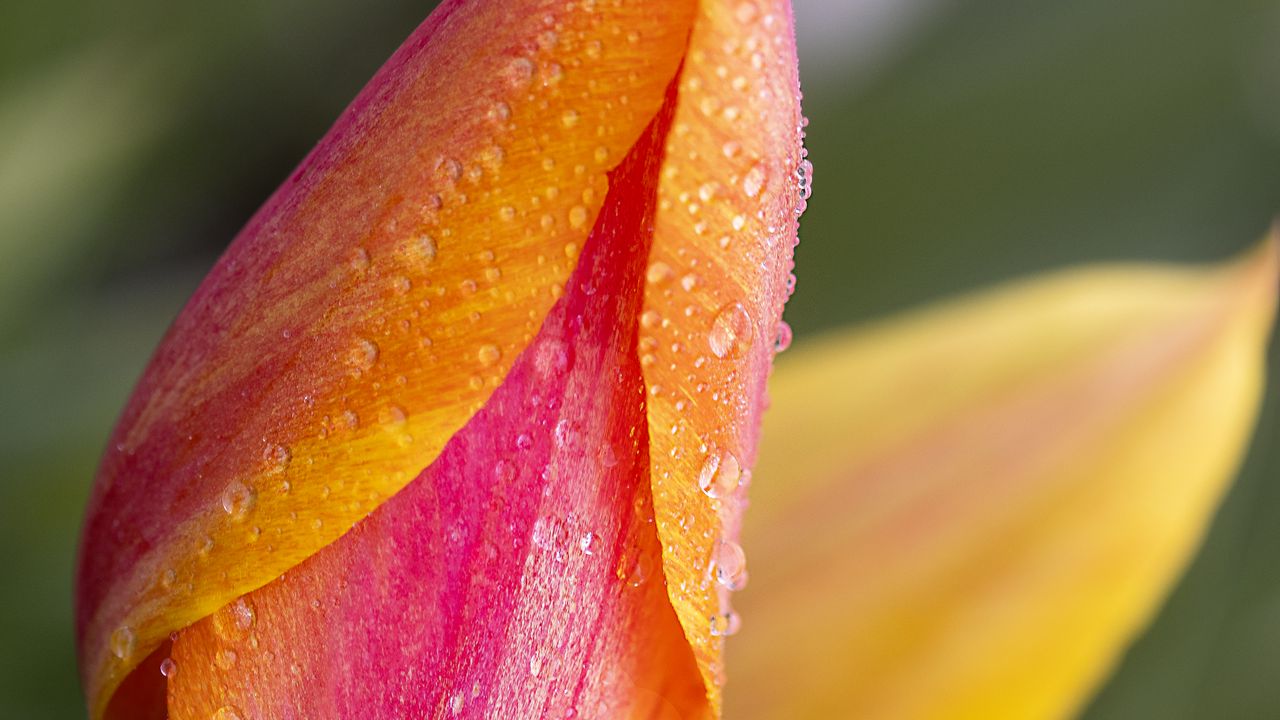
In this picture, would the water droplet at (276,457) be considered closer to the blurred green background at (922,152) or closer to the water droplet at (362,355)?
the water droplet at (362,355)

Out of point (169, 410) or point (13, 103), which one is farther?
point (13, 103)

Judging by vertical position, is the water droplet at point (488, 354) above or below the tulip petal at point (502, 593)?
above

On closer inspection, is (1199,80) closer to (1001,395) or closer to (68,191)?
(1001,395)

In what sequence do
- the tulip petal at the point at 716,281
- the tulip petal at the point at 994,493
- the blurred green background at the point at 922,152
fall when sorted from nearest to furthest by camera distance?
the tulip petal at the point at 716,281
the tulip petal at the point at 994,493
the blurred green background at the point at 922,152

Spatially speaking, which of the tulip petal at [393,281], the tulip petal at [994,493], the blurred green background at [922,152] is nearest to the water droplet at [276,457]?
the tulip petal at [393,281]

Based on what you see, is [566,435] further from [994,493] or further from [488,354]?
[994,493]

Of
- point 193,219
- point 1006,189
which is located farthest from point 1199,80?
point 193,219

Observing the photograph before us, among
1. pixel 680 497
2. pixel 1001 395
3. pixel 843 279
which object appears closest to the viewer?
pixel 680 497

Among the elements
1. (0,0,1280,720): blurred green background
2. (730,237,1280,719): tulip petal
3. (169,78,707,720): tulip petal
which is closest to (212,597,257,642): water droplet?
(169,78,707,720): tulip petal
